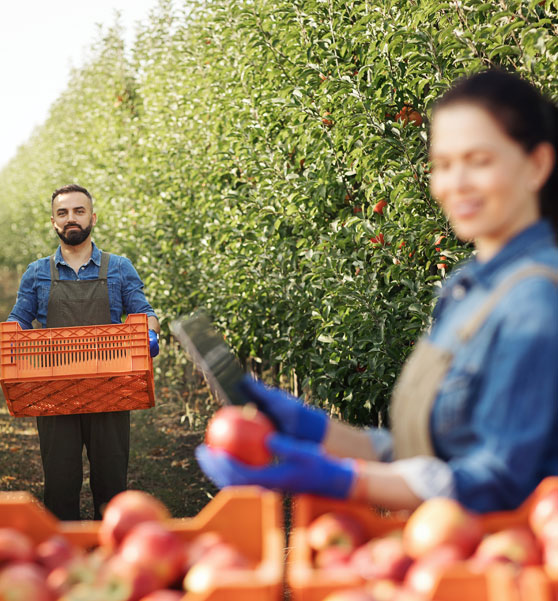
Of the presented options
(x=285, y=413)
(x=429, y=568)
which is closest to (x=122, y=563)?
(x=285, y=413)

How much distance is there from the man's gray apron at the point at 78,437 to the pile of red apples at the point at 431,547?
2.66 metres

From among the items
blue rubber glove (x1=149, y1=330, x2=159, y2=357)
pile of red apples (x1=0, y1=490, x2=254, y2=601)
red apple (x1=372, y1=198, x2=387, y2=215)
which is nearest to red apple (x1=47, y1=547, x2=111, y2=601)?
pile of red apples (x1=0, y1=490, x2=254, y2=601)

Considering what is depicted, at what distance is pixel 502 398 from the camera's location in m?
1.27

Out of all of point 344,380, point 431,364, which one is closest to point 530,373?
point 431,364

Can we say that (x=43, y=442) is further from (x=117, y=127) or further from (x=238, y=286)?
(x=117, y=127)

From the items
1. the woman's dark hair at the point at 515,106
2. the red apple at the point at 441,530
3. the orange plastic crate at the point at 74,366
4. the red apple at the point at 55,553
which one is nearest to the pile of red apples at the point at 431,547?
the red apple at the point at 441,530

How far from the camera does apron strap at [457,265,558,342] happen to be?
1332 mm

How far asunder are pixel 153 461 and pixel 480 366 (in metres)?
5.52

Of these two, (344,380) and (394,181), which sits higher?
(394,181)

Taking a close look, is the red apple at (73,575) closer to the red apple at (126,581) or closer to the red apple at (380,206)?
the red apple at (126,581)

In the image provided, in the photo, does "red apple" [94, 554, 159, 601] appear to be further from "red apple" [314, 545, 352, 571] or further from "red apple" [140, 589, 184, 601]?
"red apple" [314, 545, 352, 571]

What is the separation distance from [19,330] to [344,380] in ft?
6.52

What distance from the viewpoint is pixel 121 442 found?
387 centimetres

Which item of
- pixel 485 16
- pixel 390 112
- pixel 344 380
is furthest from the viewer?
pixel 344 380
